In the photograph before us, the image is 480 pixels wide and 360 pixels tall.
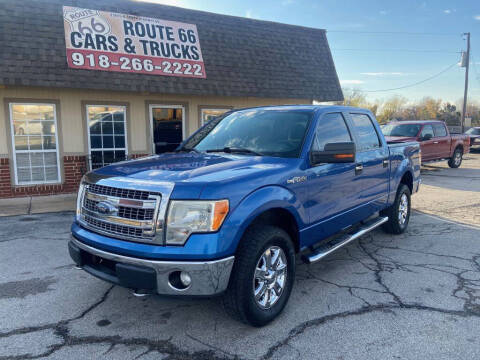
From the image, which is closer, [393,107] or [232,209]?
[232,209]

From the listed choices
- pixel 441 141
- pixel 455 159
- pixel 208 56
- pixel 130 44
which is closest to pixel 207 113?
pixel 208 56

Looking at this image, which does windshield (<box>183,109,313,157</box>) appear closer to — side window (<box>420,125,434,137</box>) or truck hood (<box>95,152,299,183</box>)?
truck hood (<box>95,152,299,183</box>)

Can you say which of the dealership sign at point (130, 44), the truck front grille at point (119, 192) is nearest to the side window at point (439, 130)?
the dealership sign at point (130, 44)

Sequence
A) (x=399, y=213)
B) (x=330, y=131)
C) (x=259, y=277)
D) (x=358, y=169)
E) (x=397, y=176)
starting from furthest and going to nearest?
(x=399, y=213), (x=397, y=176), (x=358, y=169), (x=330, y=131), (x=259, y=277)

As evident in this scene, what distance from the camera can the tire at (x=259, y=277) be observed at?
9.88 feet

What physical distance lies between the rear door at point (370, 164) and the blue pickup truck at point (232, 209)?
66mm

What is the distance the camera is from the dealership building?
8.84 meters

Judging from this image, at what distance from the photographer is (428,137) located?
539 inches

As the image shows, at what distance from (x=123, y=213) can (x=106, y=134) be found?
7.63 metres

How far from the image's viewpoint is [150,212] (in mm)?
2912

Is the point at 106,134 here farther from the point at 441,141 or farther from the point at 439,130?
the point at 439,130

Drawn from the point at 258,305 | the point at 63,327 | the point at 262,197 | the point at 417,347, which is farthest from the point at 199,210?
the point at 417,347

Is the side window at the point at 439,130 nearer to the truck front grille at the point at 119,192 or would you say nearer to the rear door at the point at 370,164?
the rear door at the point at 370,164

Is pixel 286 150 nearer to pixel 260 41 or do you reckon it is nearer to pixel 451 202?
pixel 451 202
